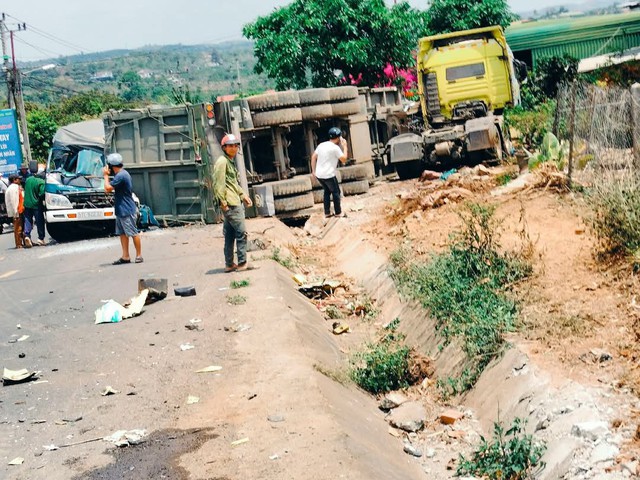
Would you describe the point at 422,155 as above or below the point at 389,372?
above

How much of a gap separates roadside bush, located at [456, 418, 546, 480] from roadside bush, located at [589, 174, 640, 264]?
8.73ft

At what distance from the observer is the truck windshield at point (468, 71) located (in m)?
22.8

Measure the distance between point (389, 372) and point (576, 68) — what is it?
95.3ft

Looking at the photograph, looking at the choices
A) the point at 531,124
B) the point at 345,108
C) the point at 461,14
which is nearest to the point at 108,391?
the point at 345,108

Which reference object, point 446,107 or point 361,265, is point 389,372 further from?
point 446,107

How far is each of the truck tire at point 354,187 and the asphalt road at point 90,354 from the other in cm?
501

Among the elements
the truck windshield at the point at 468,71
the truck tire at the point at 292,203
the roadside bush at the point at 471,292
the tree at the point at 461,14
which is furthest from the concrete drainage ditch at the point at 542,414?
the tree at the point at 461,14

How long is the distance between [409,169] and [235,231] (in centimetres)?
1006

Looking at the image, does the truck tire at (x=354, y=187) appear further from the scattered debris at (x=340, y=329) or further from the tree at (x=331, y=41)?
the tree at (x=331, y=41)

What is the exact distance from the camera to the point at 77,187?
68.3 ft

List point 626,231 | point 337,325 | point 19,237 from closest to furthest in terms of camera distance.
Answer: point 626,231 → point 337,325 → point 19,237

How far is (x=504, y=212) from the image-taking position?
13.7 meters

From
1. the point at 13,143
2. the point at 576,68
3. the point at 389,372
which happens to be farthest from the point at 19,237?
the point at 576,68

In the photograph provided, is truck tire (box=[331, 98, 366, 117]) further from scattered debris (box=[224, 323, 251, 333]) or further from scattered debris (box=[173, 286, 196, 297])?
scattered debris (box=[224, 323, 251, 333])
